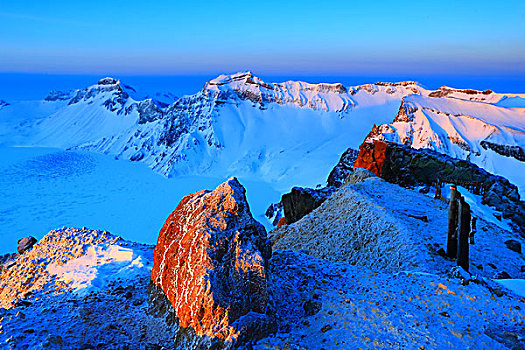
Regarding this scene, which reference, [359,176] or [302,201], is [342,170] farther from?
[302,201]

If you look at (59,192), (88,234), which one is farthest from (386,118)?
(88,234)

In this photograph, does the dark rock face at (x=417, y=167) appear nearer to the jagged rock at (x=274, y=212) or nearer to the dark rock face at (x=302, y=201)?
the dark rock face at (x=302, y=201)

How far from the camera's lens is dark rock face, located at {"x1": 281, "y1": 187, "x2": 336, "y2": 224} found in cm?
2692

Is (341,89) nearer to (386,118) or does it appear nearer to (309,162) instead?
Answer: (386,118)

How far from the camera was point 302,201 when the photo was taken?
90.9 feet

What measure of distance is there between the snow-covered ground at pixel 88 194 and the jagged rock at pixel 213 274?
57166 mm

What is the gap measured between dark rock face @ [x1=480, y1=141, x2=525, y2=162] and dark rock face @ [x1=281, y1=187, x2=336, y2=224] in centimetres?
4218

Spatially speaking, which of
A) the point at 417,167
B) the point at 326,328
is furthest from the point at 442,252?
the point at 417,167

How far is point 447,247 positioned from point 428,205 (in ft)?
25.4

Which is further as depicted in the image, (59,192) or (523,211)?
(59,192)

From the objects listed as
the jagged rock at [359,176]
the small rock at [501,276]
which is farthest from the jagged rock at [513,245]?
the jagged rock at [359,176]

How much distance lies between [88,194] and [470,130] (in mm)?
97281

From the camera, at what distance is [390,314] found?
9344 mm

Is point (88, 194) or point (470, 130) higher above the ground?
point (470, 130)
